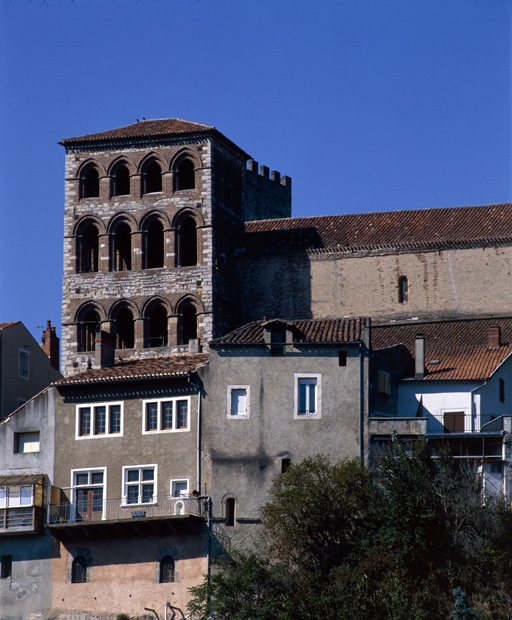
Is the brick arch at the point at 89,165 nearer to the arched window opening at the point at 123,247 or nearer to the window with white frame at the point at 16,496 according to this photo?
the arched window opening at the point at 123,247

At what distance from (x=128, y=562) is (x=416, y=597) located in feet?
35.0

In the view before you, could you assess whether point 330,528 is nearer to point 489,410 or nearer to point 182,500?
point 182,500

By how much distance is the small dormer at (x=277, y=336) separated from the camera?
60688mm

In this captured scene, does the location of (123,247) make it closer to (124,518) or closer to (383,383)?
(383,383)

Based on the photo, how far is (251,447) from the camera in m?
59.4

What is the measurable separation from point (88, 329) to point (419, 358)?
20.5 m

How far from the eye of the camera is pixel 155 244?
82375 millimetres

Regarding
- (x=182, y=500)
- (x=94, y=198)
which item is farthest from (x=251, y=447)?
(x=94, y=198)

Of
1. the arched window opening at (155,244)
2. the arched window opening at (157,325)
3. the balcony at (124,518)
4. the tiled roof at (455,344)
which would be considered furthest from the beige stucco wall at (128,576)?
the arched window opening at (155,244)

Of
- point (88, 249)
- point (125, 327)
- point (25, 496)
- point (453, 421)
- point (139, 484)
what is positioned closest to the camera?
point (139, 484)

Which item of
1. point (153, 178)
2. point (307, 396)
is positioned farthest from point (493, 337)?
point (153, 178)

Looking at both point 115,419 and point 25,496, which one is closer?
point 25,496

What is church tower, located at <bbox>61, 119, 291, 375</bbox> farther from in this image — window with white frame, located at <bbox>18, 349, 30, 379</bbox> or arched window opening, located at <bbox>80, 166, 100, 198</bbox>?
window with white frame, located at <bbox>18, 349, 30, 379</bbox>

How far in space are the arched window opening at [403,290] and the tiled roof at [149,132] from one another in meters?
11.2
